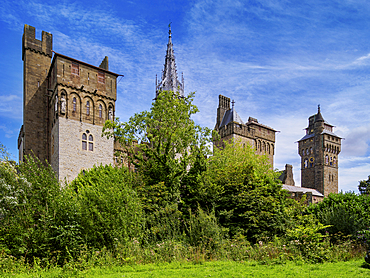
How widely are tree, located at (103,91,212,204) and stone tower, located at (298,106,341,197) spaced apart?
43.0m

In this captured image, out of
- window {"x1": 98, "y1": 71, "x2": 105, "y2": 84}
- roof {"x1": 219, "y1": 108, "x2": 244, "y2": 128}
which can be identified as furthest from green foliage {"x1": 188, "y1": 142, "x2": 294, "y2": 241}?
roof {"x1": 219, "y1": 108, "x2": 244, "y2": 128}

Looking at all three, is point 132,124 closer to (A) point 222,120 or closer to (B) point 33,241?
(B) point 33,241

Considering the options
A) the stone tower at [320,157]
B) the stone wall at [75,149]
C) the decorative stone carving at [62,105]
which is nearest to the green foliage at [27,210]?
the stone wall at [75,149]

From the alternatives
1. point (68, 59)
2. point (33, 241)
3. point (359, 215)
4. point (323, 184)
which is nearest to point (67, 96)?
point (68, 59)

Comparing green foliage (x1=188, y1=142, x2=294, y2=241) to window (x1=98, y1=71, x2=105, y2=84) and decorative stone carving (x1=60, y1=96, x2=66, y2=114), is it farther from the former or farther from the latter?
window (x1=98, y1=71, x2=105, y2=84)

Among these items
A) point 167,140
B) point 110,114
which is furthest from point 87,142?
point 167,140

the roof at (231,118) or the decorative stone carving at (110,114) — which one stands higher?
the roof at (231,118)

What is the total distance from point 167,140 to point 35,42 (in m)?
20.2

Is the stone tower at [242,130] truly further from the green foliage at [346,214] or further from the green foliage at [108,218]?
the green foliage at [108,218]

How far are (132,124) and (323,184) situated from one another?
4531cm

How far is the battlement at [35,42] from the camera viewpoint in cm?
2639

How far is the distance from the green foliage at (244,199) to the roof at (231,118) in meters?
A: 23.5

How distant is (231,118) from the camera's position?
36.6 metres

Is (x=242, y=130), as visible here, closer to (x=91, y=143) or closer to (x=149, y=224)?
(x=91, y=143)
